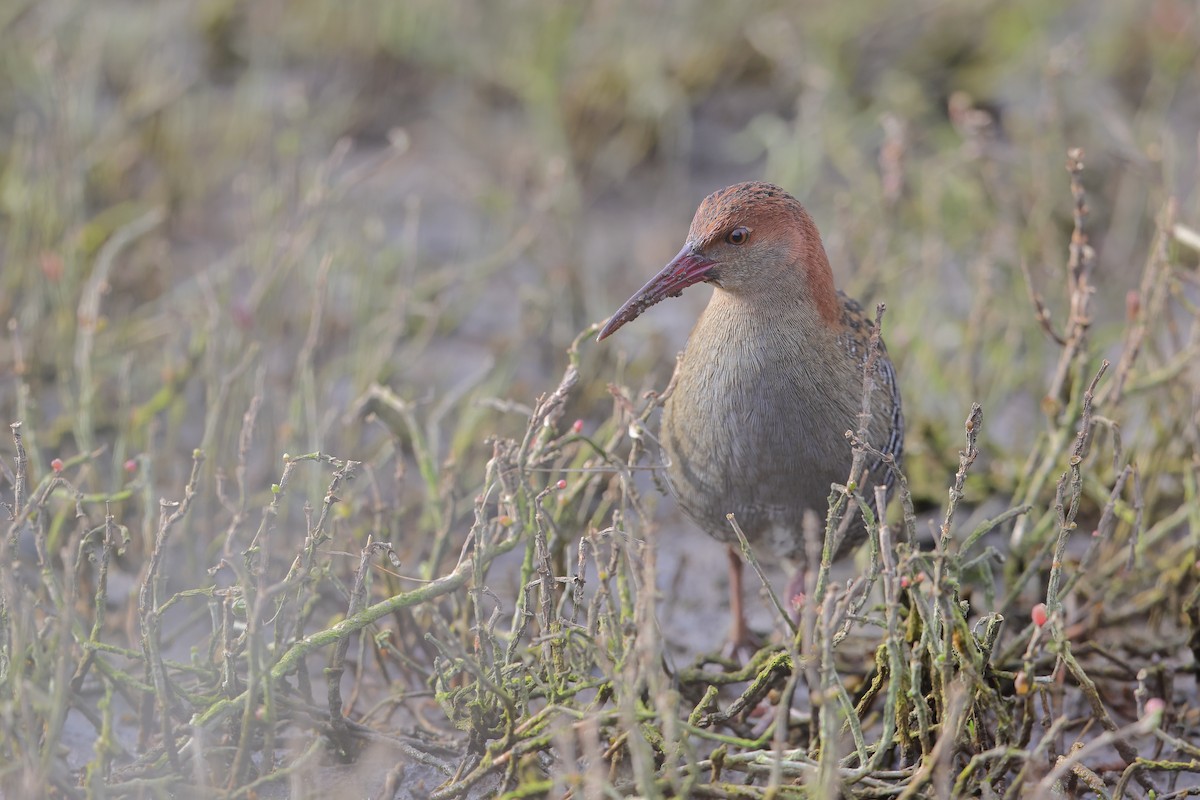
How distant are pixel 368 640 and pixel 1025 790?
143 centimetres

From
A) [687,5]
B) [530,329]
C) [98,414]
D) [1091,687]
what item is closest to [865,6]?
[687,5]

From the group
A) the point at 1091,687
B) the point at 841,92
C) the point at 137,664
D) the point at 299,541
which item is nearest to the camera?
the point at 1091,687

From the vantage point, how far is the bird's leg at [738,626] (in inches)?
137

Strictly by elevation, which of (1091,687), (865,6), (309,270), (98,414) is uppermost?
(865,6)

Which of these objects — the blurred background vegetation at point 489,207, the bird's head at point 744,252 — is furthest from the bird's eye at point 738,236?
the blurred background vegetation at point 489,207

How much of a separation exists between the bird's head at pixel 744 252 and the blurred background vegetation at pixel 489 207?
45cm

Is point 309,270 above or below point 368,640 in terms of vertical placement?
above

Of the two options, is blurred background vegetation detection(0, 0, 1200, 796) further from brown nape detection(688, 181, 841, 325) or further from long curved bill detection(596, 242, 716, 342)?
brown nape detection(688, 181, 841, 325)

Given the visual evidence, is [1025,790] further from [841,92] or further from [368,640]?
[841,92]

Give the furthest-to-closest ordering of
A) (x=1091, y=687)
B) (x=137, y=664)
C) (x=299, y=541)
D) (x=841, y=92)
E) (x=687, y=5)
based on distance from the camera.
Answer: (x=687, y=5), (x=841, y=92), (x=299, y=541), (x=137, y=664), (x=1091, y=687)

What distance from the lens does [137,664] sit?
3.03 meters

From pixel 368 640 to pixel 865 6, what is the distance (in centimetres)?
429

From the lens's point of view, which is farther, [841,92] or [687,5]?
[687,5]

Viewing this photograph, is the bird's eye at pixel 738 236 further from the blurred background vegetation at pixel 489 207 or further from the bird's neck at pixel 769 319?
the blurred background vegetation at pixel 489 207
